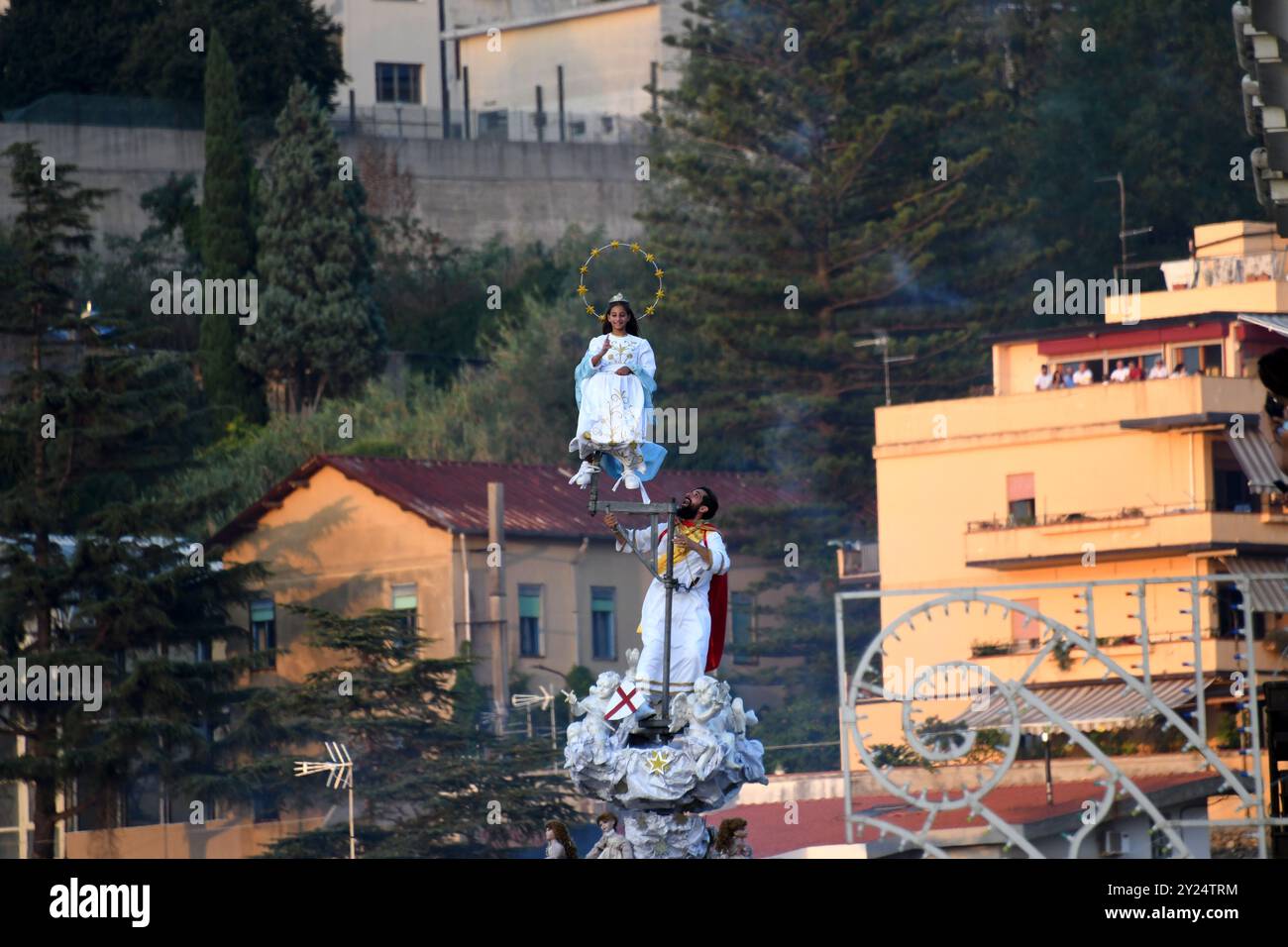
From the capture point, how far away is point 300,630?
67688mm

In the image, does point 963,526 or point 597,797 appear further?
point 963,526

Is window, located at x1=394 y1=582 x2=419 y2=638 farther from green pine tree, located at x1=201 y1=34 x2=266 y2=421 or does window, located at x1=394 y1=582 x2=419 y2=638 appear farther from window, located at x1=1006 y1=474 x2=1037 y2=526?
window, located at x1=1006 y1=474 x2=1037 y2=526

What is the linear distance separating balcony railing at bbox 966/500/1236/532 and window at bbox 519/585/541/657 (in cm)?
1077

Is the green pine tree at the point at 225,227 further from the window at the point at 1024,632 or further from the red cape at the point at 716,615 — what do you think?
the red cape at the point at 716,615

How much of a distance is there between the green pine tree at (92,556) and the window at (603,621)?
27.5 ft

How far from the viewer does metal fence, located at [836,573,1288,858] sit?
26.0 metres

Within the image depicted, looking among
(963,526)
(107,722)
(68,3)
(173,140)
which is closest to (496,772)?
(107,722)

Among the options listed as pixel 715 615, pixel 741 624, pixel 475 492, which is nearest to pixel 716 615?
pixel 715 615

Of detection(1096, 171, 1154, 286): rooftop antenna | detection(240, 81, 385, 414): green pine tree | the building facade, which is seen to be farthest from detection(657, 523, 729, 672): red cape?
detection(240, 81, 385, 414): green pine tree

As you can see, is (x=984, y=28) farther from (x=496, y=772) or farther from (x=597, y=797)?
(x=597, y=797)

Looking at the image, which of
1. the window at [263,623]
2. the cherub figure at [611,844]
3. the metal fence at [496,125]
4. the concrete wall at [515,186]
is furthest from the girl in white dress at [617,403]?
the metal fence at [496,125]

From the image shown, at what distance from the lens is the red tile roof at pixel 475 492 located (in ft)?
227
